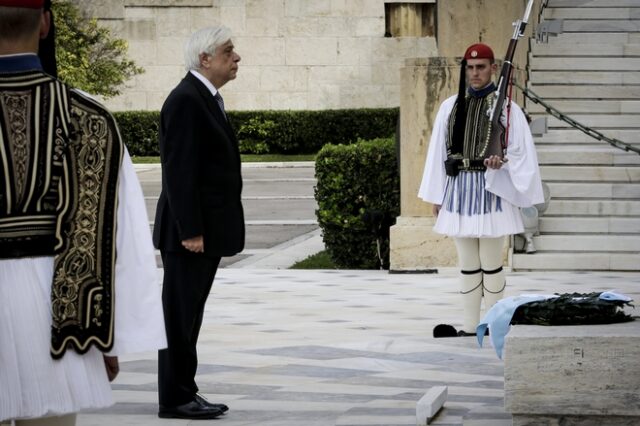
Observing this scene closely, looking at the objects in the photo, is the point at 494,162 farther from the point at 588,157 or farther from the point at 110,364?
the point at 588,157

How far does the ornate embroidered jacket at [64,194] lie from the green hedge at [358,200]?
1147cm

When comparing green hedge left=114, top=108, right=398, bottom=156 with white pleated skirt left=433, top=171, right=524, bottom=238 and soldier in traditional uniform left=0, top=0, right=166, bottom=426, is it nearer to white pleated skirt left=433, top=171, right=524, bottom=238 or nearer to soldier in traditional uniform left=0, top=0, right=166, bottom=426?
white pleated skirt left=433, top=171, right=524, bottom=238

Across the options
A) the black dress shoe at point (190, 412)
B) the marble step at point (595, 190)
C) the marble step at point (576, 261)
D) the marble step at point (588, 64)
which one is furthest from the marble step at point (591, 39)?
the black dress shoe at point (190, 412)

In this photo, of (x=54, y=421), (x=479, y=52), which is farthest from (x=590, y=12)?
(x=54, y=421)

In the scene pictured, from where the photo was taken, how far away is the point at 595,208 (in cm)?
1520

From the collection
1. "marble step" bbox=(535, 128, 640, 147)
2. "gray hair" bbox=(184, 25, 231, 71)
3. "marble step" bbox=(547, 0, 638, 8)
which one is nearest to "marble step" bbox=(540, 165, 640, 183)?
"marble step" bbox=(535, 128, 640, 147)

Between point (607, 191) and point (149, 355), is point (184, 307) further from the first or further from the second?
point (607, 191)

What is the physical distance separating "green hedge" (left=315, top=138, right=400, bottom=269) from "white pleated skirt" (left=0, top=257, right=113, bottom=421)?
1163cm

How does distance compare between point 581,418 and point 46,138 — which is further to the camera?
point 581,418

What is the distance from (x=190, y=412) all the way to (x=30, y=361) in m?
3.37

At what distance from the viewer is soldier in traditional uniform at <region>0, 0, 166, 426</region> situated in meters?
3.79

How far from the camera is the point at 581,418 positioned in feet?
19.4

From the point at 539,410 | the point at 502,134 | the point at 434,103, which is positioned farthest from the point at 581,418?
the point at 434,103

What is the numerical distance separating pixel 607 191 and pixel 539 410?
9.78m
